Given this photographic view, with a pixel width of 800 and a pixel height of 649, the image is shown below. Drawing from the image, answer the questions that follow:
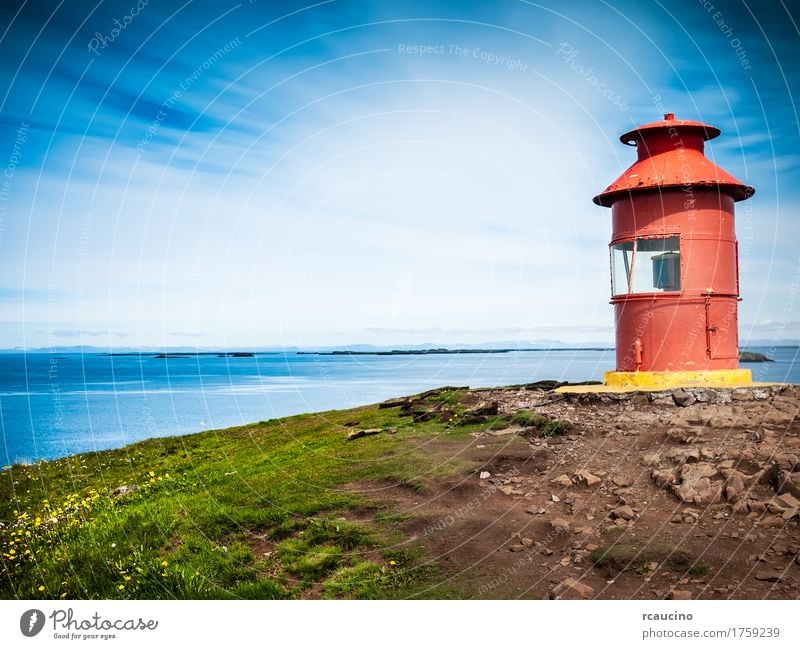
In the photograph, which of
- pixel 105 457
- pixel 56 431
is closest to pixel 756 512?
pixel 105 457

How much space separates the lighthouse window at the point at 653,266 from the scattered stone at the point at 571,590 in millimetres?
7680

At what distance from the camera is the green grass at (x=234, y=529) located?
23.7 feet

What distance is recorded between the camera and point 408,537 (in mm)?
7645

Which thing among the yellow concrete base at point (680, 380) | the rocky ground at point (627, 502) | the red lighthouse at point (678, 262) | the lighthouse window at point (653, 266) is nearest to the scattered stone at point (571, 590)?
the rocky ground at point (627, 502)

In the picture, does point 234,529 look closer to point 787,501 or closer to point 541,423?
point 541,423

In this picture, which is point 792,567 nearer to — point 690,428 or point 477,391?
point 690,428

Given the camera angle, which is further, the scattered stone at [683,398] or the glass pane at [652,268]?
the glass pane at [652,268]

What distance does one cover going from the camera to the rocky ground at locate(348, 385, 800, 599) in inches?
243

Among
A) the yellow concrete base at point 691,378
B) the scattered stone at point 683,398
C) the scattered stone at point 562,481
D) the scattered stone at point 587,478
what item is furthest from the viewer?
the yellow concrete base at point 691,378

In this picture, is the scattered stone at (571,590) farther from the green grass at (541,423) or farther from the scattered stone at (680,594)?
the green grass at (541,423)

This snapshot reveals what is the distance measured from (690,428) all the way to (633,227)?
183 inches

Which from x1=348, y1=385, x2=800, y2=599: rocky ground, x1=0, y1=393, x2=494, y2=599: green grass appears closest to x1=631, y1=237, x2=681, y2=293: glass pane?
x1=348, y1=385, x2=800, y2=599: rocky ground

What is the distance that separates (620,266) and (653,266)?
0.65 meters

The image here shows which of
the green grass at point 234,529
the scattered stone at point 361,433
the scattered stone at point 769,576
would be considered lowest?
the green grass at point 234,529
